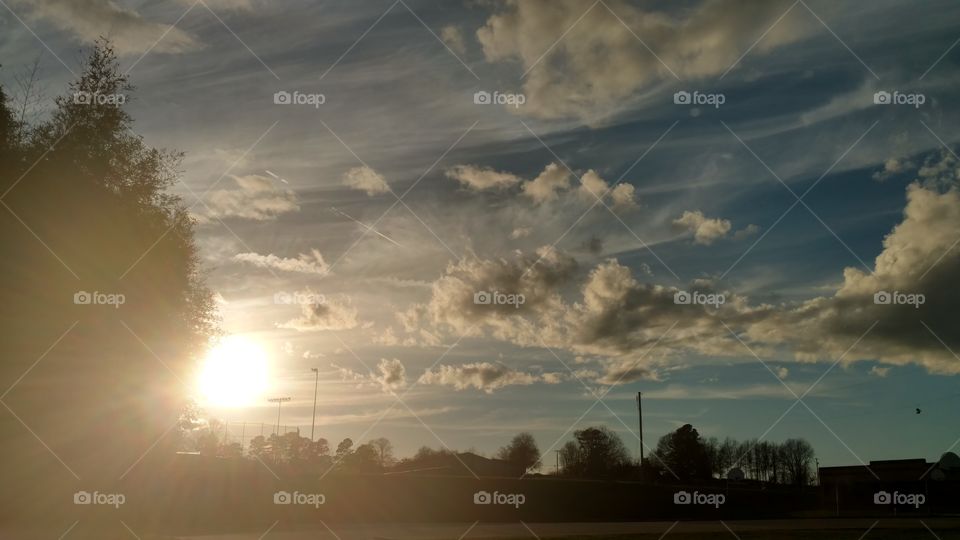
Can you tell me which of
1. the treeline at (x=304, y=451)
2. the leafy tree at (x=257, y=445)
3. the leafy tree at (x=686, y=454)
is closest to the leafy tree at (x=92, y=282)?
the treeline at (x=304, y=451)

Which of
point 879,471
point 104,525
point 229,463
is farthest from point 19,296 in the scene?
point 879,471

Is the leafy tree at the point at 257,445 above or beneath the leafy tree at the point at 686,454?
beneath

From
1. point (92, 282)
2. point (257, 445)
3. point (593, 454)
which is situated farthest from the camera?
point (593, 454)

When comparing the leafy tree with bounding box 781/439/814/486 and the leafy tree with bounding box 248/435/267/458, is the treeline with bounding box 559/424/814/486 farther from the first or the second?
the leafy tree with bounding box 248/435/267/458

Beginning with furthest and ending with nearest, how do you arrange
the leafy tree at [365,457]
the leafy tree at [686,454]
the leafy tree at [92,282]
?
the leafy tree at [686,454] → the leafy tree at [365,457] → the leafy tree at [92,282]

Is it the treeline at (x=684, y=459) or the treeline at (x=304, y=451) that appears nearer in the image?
A: the treeline at (x=304, y=451)

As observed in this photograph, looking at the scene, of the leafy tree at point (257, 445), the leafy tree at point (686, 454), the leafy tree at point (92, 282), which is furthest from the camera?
the leafy tree at point (686, 454)

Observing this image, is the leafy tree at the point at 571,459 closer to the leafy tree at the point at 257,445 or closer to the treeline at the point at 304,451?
the treeline at the point at 304,451

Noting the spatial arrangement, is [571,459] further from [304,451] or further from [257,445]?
[257,445]

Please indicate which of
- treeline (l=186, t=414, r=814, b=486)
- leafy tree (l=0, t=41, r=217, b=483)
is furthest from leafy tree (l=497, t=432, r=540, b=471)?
leafy tree (l=0, t=41, r=217, b=483)

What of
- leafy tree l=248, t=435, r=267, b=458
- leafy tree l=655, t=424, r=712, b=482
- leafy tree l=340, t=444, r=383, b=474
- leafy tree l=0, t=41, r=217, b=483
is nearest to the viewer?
leafy tree l=0, t=41, r=217, b=483

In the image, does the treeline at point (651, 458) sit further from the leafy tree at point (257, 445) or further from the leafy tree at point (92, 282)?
the leafy tree at point (92, 282)

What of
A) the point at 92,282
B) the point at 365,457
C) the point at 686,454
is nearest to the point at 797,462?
the point at 686,454

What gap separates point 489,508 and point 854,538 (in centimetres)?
2533
